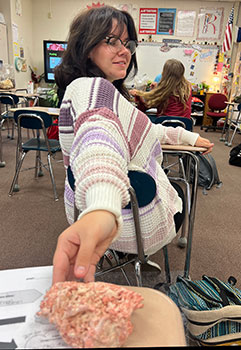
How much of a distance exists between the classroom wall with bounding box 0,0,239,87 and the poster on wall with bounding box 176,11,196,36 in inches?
4.1

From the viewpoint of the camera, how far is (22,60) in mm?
6449

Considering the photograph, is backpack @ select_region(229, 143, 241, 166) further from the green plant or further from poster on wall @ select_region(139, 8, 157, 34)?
poster on wall @ select_region(139, 8, 157, 34)

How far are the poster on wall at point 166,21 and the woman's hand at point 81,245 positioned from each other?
293 inches

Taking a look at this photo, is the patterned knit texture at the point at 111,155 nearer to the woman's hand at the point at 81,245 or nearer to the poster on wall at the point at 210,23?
the woman's hand at the point at 81,245

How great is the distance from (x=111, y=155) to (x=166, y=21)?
7.33 m

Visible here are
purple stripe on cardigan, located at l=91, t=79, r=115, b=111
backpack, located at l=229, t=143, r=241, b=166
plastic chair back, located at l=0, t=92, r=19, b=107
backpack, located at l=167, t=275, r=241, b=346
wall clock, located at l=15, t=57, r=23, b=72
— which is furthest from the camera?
wall clock, located at l=15, t=57, r=23, b=72

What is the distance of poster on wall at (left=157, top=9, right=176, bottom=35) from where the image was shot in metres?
6.62

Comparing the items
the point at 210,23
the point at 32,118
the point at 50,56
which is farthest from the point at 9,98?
the point at 210,23

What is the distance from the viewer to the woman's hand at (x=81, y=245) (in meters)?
0.36

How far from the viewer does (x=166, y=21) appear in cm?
669

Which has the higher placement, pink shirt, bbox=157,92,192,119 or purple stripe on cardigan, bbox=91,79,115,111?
purple stripe on cardigan, bbox=91,79,115,111

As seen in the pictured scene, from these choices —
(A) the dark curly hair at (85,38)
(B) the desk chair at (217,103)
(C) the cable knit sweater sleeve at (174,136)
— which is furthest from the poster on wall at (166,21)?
(A) the dark curly hair at (85,38)

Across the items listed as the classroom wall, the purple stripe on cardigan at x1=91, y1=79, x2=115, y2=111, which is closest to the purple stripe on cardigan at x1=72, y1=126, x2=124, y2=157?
the purple stripe on cardigan at x1=91, y1=79, x2=115, y2=111

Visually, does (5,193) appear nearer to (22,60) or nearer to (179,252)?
(179,252)
